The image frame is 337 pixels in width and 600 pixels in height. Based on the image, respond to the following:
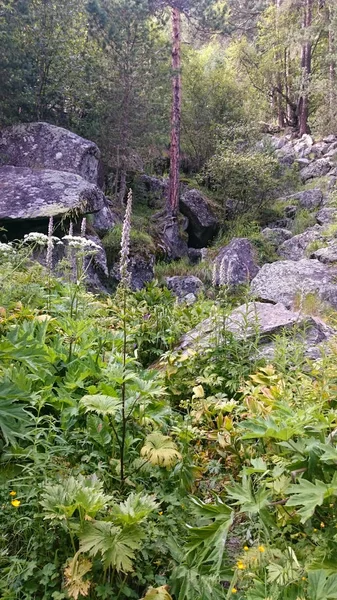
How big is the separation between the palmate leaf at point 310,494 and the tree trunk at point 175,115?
1189 centimetres

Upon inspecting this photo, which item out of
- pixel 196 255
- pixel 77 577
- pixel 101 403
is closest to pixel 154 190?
pixel 196 255

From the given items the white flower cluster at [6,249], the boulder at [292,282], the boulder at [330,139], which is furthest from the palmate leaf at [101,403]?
the boulder at [330,139]

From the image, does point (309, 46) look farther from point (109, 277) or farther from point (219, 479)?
point (219, 479)

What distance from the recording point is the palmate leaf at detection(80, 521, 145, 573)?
1.62 m

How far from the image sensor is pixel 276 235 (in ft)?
42.7

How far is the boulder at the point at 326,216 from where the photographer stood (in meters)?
12.9

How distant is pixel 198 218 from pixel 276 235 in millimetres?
2448

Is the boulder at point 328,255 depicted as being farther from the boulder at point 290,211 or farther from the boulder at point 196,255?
the boulder at point 290,211

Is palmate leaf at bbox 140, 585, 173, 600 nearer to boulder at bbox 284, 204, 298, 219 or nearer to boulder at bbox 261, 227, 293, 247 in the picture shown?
boulder at bbox 261, 227, 293, 247

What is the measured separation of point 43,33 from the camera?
401 inches

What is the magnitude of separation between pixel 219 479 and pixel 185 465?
0.35 metres

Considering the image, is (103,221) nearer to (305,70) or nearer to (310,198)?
(310,198)

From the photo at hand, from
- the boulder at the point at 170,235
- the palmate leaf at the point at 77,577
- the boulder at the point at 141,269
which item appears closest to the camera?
the palmate leaf at the point at 77,577

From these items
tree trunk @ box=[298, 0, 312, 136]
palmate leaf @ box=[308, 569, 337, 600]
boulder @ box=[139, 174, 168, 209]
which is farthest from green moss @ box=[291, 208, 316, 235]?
palmate leaf @ box=[308, 569, 337, 600]
